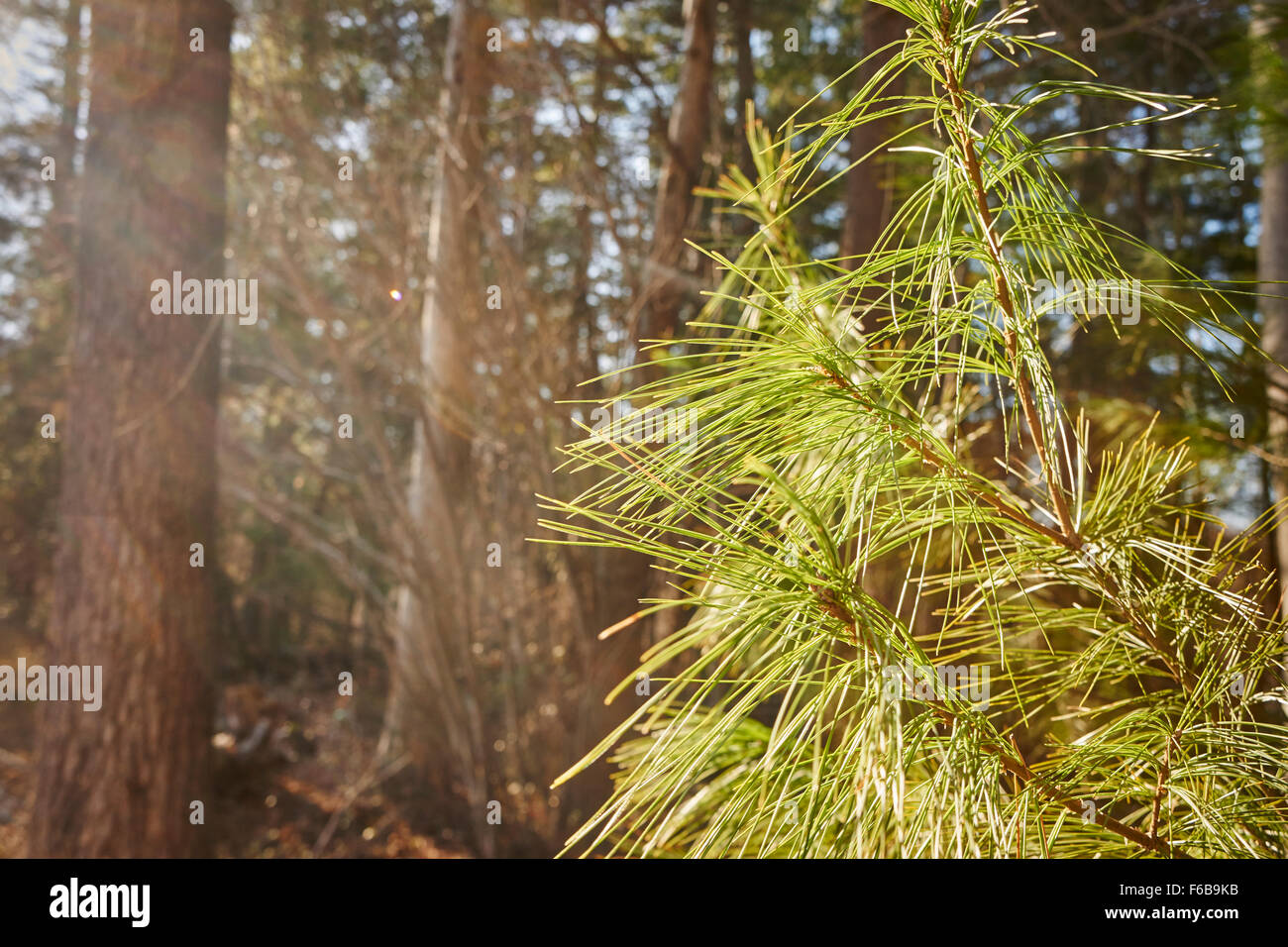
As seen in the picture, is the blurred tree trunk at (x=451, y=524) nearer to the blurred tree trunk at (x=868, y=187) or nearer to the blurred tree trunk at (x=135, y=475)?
the blurred tree trunk at (x=135, y=475)

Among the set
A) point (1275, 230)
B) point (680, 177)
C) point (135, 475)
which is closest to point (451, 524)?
point (135, 475)

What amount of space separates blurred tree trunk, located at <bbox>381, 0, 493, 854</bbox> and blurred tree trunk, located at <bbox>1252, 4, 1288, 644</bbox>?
262cm

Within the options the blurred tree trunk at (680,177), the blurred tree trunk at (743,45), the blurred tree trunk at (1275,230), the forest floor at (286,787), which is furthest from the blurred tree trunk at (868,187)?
the forest floor at (286,787)

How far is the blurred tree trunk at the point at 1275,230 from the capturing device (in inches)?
76.8

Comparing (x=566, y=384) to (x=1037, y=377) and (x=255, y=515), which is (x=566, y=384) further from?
(x=255, y=515)

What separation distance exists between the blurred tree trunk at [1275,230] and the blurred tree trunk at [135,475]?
3.66m

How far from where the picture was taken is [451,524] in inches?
157

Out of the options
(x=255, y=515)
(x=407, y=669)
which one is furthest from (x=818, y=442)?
(x=255, y=515)

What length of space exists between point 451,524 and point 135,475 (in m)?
1.39

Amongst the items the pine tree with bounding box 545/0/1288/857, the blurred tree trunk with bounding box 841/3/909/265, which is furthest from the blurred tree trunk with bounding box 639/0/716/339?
the pine tree with bounding box 545/0/1288/857

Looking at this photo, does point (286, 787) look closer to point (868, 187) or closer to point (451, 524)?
point (451, 524)

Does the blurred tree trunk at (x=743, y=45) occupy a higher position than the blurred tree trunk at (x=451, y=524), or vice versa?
the blurred tree trunk at (x=743, y=45)

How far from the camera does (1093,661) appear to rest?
103 cm

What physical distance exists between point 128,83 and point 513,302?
182cm
